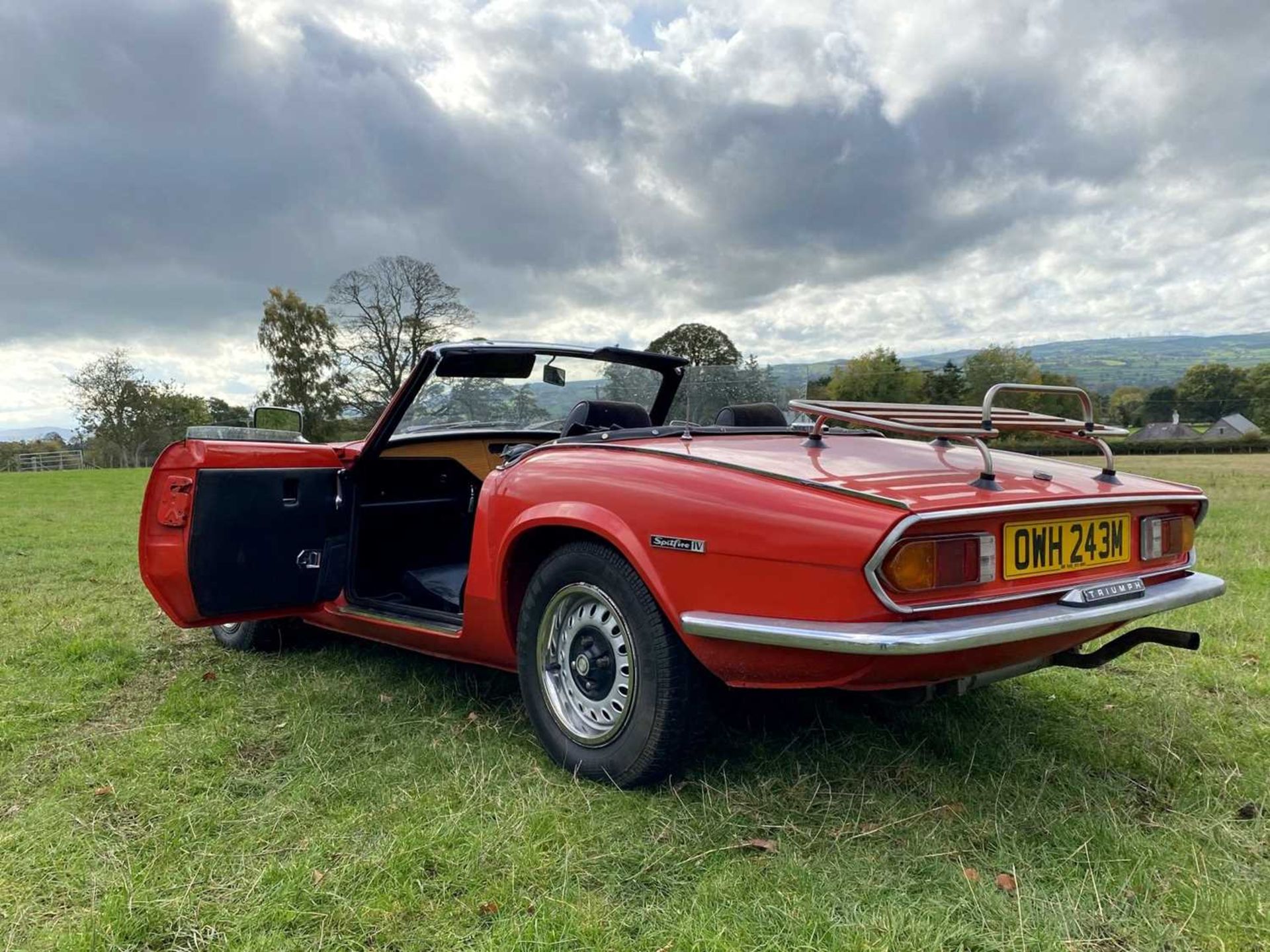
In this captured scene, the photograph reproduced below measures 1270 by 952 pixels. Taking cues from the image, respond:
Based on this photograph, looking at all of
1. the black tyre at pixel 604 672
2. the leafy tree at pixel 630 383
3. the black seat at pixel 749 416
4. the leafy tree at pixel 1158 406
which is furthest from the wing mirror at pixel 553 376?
the leafy tree at pixel 1158 406

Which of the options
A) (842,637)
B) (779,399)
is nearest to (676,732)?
(842,637)

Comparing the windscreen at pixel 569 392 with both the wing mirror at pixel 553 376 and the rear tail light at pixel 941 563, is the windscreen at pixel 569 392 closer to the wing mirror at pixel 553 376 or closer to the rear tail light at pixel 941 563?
the wing mirror at pixel 553 376

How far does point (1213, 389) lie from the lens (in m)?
57.4

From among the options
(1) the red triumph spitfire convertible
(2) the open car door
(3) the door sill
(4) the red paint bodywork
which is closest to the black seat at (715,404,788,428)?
(1) the red triumph spitfire convertible

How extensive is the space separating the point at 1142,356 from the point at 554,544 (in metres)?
137

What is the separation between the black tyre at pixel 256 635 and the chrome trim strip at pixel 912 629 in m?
2.78

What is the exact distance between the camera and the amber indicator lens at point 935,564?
1.98m

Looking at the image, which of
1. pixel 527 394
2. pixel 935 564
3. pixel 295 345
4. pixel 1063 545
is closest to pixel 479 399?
pixel 527 394

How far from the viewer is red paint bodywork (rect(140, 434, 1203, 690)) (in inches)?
79.4

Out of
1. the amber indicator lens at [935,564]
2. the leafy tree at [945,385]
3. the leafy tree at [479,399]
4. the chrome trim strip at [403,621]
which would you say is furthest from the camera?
the leafy tree at [945,385]

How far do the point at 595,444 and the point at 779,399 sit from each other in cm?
134

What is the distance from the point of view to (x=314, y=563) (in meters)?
3.64

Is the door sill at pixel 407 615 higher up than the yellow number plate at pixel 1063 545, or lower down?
lower down

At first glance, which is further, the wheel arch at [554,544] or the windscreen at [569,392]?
the windscreen at [569,392]
